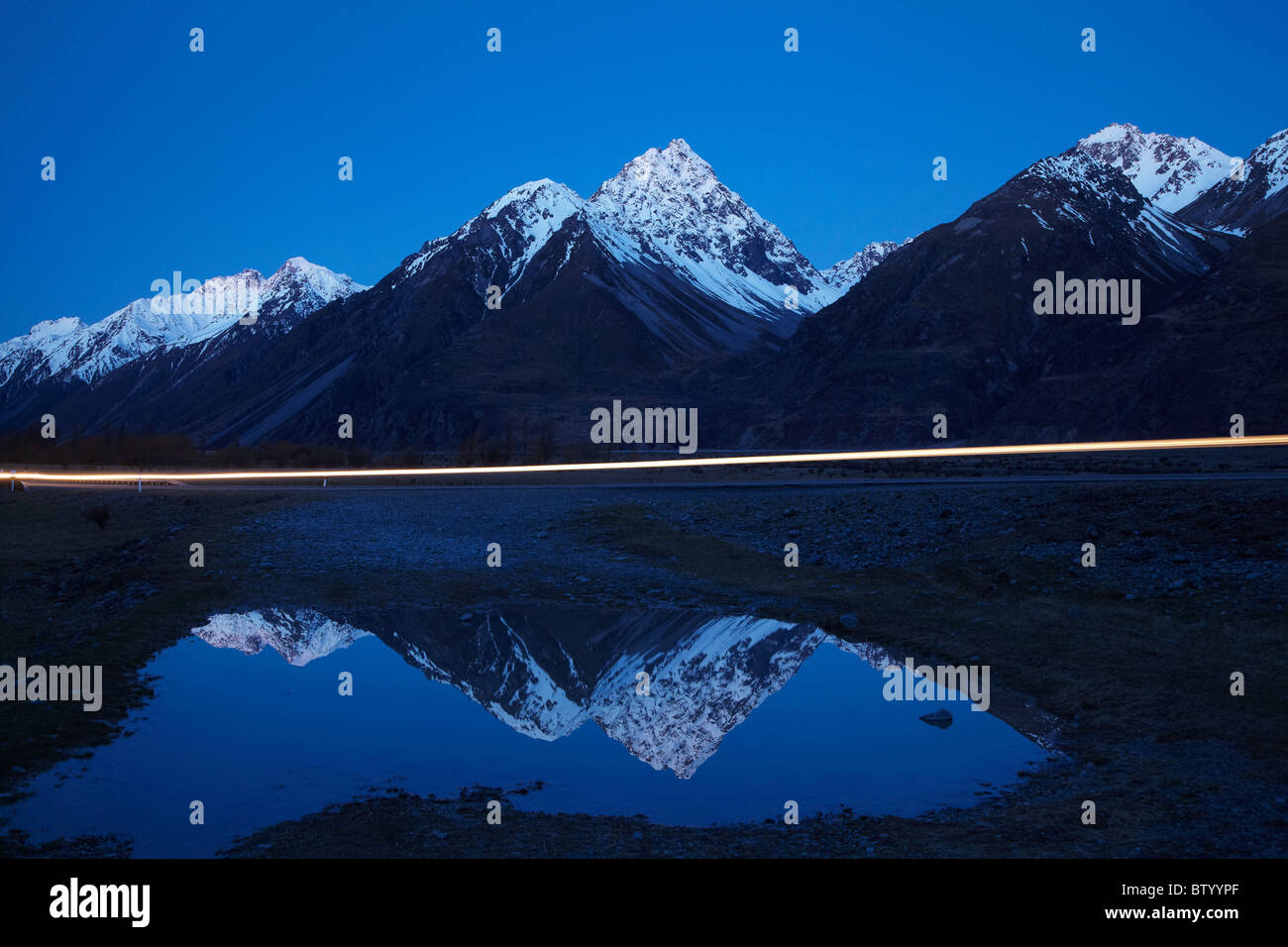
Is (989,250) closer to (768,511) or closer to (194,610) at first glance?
(768,511)

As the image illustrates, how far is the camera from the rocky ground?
10.3 metres

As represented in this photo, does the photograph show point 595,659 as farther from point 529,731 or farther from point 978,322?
point 978,322

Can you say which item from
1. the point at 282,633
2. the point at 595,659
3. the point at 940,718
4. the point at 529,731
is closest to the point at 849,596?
the point at 595,659

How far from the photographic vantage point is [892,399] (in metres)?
134

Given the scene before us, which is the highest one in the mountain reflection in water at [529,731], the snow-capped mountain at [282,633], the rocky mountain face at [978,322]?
the rocky mountain face at [978,322]

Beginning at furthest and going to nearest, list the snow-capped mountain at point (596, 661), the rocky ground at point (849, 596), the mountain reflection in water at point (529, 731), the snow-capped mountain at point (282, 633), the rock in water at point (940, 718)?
1. the snow-capped mountain at point (282, 633)
2. the snow-capped mountain at point (596, 661)
3. the rock in water at point (940, 718)
4. the mountain reflection in water at point (529, 731)
5. the rocky ground at point (849, 596)

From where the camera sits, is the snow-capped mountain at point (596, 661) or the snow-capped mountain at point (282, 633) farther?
the snow-capped mountain at point (282, 633)

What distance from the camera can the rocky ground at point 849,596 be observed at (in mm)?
10273

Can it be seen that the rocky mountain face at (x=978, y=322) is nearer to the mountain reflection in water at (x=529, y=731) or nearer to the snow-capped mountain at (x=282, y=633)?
the mountain reflection in water at (x=529, y=731)

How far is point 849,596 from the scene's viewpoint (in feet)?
76.2

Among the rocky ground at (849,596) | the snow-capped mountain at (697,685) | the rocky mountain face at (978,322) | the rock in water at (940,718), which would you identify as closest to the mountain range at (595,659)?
the snow-capped mountain at (697,685)

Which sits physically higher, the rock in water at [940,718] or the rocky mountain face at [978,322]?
the rocky mountain face at [978,322]

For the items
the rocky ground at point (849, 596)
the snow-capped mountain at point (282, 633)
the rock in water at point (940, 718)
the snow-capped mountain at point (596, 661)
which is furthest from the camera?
the snow-capped mountain at point (282, 633)
